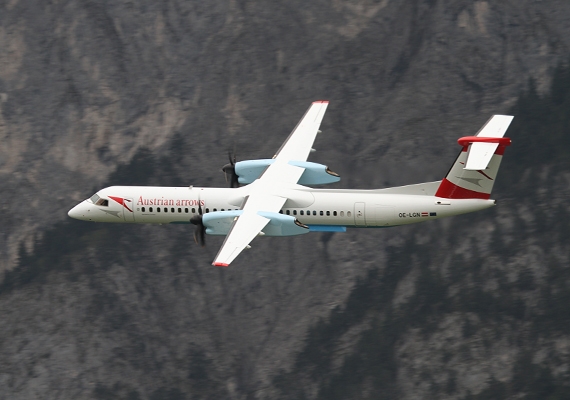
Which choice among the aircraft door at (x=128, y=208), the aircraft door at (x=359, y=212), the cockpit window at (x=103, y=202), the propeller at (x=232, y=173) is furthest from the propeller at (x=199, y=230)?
the aircraft door at (x=359, y=212)

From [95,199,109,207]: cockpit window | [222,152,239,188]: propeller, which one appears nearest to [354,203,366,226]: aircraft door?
[222,152,239,188]: propeller

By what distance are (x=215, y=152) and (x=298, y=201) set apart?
30.4m

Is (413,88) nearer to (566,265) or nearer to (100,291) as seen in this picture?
(566,265)

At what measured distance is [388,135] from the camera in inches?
3546

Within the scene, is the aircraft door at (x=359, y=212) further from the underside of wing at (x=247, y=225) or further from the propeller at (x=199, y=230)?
the propeller at (x=199, y=230)

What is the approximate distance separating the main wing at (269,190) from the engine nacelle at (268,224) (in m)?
0.33

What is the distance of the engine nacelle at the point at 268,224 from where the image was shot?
188 feet

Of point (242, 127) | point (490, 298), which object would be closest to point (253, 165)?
point (242, 127)

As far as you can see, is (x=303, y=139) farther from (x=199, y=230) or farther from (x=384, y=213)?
(x=199, y=230)

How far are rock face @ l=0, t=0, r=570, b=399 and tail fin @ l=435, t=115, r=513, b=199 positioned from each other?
28.6 meters

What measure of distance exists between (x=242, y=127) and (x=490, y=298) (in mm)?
24752

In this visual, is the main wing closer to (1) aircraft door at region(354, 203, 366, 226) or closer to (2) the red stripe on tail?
(1) aircraft door at region(354, 203, 366, 226)

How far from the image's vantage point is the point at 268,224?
57.5 metres

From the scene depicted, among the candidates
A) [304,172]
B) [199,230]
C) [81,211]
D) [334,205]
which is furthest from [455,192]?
[81,211]
